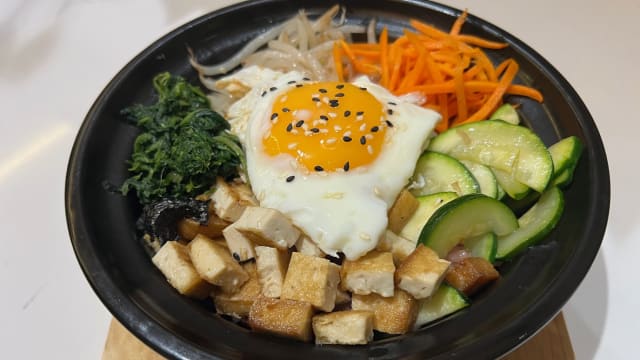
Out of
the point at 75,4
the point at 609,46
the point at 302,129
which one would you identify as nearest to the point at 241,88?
the point at 302,129

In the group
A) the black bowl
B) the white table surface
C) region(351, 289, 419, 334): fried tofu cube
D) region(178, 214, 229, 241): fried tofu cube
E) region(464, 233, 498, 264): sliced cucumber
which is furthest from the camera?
the white table surface

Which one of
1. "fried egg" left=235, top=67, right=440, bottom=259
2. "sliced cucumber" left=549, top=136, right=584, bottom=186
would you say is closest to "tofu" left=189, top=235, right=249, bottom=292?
"fried egg" left=235, top=67, right=440, bottom=259

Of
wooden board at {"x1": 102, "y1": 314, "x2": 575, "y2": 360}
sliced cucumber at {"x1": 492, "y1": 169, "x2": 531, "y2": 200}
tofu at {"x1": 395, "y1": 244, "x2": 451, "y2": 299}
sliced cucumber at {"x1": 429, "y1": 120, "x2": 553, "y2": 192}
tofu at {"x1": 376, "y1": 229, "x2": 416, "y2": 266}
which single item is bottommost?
wooden board at {"x1": 102, "y1": 314, "x2": 575, "y2": 360}

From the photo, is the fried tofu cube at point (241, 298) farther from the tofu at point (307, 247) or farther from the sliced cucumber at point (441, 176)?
the sliced cucumber at point (441, 176)

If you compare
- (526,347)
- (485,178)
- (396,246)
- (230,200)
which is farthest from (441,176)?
(230,200)

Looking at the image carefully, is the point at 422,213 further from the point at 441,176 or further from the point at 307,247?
the point at 307,247

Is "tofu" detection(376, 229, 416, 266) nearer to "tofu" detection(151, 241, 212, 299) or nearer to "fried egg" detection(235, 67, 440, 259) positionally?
"fried egg" detection(235, 67, 440, 259)

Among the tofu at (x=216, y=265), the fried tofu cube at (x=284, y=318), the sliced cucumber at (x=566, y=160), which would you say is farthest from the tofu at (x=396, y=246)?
the sliced cucumber at (x=566, y=160)

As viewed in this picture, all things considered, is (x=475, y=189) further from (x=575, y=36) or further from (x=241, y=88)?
(x=575, y=36)
